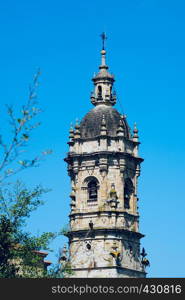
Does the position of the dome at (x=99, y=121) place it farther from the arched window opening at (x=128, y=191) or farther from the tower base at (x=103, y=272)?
the tower base at (x=103, y=272)

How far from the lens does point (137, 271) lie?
91.8 metres

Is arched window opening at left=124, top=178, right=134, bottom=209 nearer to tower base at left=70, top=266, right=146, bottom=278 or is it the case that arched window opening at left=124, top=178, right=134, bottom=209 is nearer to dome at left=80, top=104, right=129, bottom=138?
dome at left=80, top=104, right=129, bottom=138

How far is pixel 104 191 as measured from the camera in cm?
9144

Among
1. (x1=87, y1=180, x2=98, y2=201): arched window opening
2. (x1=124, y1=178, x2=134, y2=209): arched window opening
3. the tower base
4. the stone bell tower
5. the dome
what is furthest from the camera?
the dome

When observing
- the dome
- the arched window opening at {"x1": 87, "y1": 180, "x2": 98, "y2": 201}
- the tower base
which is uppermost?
the dome

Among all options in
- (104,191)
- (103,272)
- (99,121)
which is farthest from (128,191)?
(103,272)

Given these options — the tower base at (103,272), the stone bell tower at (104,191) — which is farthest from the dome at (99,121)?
the tower base at (103,272)

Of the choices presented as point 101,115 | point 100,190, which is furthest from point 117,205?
point 101,115

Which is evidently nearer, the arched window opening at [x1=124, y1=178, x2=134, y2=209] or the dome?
the arched window opening at [x1=124, y1=178, x2=134, y2=209]

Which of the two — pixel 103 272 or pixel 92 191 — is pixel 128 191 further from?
pixel 103 272

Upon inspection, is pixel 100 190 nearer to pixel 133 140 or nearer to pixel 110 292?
pixel 133 140

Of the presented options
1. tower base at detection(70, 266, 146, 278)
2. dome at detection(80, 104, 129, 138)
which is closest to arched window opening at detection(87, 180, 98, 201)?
dome at detection(80, 104, 129, 138)

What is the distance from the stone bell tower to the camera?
9031cm

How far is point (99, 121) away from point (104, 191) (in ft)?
21.7
